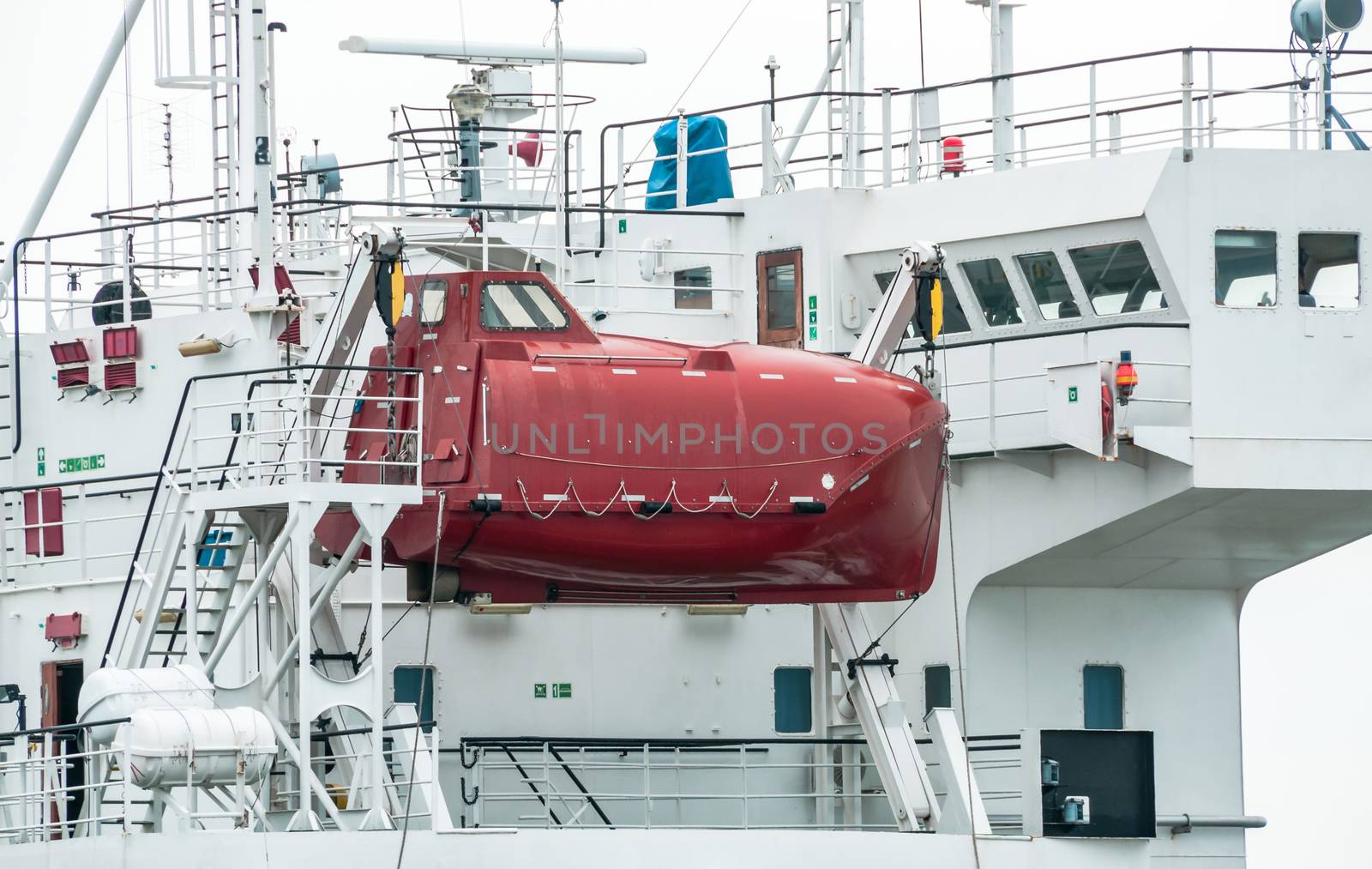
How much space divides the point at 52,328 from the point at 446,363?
8.17 metres

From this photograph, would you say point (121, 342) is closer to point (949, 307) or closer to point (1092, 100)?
point (949, 307)

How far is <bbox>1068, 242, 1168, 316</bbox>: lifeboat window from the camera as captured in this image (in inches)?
1016

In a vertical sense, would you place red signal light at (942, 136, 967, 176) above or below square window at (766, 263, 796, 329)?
above

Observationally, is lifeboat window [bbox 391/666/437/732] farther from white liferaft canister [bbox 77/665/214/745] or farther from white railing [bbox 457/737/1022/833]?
white liferaft canister [bbox 77/665/214/745]

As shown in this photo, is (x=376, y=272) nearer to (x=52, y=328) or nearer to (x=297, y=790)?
(x=297, y=790)

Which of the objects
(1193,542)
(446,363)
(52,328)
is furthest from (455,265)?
(1193,542)

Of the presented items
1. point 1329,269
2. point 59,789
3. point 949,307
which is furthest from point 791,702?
point 59,789

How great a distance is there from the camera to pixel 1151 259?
25578 mm

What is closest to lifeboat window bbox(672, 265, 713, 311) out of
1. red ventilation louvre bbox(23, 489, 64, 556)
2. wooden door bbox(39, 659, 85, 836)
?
red ventilation louvre bbox(23, 489, 64, 556)

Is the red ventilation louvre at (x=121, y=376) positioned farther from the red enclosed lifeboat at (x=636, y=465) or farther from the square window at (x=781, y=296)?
the square window at (x=781, y=296)

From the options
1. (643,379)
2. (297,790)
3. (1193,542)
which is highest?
(643,379)

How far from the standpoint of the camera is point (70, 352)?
2900cm

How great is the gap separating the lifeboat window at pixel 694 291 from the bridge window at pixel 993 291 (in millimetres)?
3264

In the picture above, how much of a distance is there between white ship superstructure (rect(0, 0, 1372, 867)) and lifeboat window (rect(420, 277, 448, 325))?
3.8 inches
